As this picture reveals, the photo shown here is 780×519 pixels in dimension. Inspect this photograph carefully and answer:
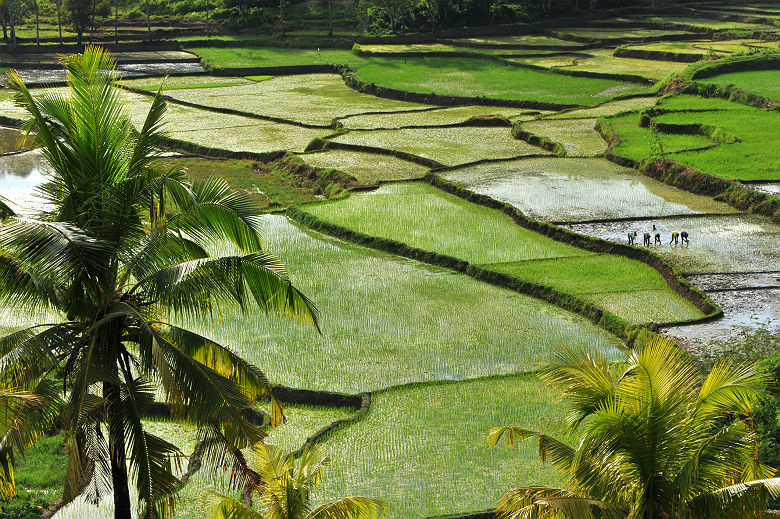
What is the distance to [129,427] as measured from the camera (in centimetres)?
556

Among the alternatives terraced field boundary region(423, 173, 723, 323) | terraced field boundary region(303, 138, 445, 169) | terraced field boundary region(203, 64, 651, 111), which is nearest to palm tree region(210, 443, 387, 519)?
terraced field boundary region(423, 173, 723, 323)

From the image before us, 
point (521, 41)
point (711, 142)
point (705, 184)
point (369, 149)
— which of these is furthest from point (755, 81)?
point (521, 41)

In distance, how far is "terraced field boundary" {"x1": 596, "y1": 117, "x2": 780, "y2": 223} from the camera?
17.6m

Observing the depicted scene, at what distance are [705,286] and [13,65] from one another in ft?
100

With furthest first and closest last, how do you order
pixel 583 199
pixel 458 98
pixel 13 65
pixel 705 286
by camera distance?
1. pixel 13 65
2. pixel 458 98
3. pixel 583 199
4. pixel 705 286

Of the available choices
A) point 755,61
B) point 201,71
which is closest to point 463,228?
point 755,61

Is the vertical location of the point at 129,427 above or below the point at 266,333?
above

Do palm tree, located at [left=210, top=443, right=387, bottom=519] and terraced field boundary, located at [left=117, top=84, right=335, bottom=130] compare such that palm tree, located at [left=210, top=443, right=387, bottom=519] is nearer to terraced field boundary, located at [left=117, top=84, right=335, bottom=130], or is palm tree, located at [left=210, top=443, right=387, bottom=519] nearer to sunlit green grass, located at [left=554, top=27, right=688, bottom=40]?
terraced field boundary, located at [left=117, top=84, right=335, bottom=130]

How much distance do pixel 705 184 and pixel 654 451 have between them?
1504 cm

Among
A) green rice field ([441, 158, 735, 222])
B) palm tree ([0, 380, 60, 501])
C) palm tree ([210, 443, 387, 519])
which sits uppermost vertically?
palm tree ([0, 380, 60, 501])

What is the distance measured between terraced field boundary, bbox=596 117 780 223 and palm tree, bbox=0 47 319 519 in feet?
45.3

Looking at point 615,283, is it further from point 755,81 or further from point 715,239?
point 755,81

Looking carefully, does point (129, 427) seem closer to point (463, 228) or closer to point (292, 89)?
point (463, 228)

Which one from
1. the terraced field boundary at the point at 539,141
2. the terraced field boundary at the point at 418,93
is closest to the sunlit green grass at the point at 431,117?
the terraced field boundary at the point at 418,93
